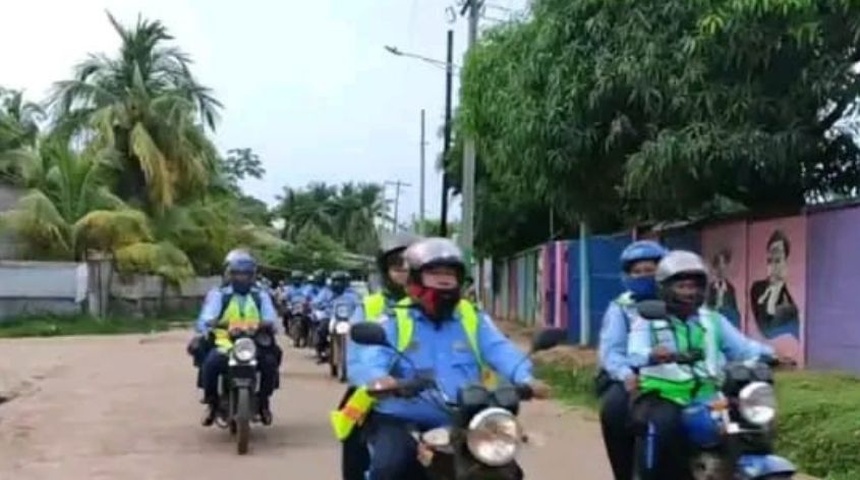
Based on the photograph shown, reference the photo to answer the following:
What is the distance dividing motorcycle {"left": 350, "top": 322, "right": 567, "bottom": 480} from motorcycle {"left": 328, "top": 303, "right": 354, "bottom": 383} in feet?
42.3

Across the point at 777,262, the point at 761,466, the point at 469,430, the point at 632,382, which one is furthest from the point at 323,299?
the point at 469,430

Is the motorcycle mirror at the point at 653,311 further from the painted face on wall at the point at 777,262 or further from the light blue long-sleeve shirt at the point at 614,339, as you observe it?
the painted face on wall at the point at 777,262

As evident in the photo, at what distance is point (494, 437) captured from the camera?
4.75 m

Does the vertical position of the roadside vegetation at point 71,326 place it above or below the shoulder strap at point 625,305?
below

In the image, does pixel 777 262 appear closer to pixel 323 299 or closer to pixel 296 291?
pixel 323 299

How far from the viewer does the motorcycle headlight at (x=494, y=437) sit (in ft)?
15.5

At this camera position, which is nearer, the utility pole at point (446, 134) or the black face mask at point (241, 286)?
the black face mask at point (241, 286)

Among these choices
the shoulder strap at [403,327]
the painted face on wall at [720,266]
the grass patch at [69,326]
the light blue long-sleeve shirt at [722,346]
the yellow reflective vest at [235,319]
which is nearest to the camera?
the shoulder strap at [403,327]

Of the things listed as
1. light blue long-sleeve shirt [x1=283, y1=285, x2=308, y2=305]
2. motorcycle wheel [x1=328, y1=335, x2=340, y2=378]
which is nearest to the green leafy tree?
motorcycle wheel [x1=328, y1=335, x2=340, y2=378]

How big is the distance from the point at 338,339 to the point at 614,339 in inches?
485

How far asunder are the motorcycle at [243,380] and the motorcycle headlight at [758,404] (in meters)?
6.19

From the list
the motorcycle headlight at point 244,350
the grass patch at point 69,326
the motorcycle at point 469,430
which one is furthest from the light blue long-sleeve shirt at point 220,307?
the grass patch at point 69,326

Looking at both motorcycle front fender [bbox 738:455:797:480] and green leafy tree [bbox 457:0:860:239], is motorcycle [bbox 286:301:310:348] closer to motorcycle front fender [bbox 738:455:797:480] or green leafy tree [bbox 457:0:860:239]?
green leafy tree [bbox 457:0:860:239]

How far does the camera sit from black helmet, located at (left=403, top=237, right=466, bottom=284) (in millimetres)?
5398
